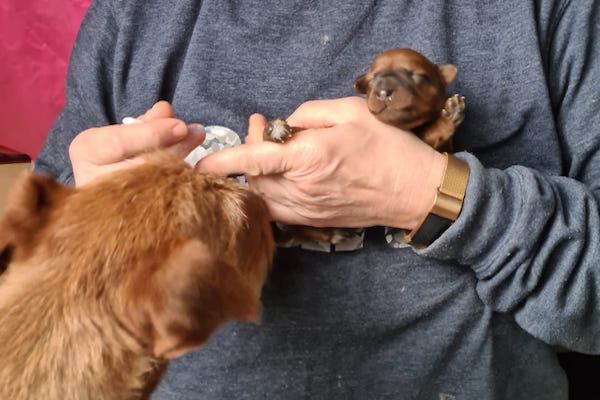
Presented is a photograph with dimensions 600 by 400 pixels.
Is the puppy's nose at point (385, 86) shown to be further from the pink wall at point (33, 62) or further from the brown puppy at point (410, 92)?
the pink wall at point (33, 62)

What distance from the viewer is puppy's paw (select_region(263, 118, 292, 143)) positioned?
790 mm

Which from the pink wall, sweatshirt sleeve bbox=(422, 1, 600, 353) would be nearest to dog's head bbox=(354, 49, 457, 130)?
sweatshirt sleeve bbox=(422, 1, 600, 353)

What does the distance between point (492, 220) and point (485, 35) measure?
1.13 ft

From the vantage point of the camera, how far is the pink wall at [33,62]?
1.43 metres

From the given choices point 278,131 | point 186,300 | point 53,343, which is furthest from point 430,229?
point 53,343

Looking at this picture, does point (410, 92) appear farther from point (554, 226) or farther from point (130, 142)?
point (130, 142)

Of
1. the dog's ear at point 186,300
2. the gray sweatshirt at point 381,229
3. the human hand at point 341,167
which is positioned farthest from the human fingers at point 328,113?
the dog's ear at point 186,300

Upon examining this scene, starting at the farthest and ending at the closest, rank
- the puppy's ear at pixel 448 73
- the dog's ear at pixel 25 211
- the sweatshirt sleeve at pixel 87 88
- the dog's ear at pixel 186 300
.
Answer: the sweatshirt sleeve at pixel 87 88 → the puppy's ear at pixel 448 73 → the dog's ear at pixel 25 211 → the dog's ear at pixel 186 300

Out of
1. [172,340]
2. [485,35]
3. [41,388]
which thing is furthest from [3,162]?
[485,35]

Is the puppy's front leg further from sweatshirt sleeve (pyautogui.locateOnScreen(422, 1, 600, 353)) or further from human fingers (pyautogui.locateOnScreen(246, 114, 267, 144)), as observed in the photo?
human fingers (pyautogui.locateOnScreen(246, 114, 267, 144))

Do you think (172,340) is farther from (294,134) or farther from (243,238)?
(294,134)

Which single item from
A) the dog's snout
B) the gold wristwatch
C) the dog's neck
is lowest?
the dog's neck

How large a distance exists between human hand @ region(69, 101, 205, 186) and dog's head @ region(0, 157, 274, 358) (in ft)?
0.12

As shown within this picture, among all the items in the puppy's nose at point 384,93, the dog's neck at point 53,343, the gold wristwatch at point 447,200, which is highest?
the puppy's nose at point 384,93
